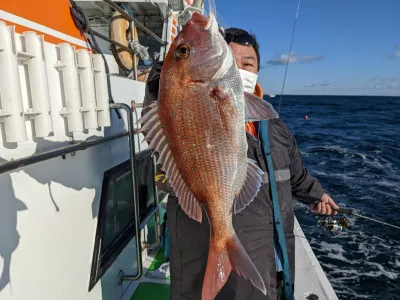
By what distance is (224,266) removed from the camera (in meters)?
1.58

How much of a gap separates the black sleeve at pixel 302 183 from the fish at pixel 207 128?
974 millimetres

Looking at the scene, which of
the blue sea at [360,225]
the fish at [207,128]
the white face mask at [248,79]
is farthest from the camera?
the blue sea at [360,225]

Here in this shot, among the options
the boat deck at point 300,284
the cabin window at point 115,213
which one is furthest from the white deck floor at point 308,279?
the cabin window at point 115,213

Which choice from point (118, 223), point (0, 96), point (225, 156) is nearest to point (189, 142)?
point (225, 156)

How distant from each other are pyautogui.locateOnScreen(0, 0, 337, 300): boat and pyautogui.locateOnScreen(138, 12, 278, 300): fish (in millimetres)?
657

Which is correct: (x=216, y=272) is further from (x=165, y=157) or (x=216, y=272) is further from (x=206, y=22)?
(x=206, y=22)

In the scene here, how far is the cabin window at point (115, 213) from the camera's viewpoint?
101 inches

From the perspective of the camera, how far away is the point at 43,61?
5.29 feet

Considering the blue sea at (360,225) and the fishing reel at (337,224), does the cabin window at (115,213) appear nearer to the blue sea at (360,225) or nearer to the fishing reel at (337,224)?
the fishing reel at (337,224)

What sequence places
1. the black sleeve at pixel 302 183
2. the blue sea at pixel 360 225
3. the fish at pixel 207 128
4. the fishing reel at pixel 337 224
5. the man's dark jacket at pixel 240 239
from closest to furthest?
the fish at pixel 207 128
the man's dark jacket at pixel 240 239
the black sleeve at pixel 302 183
the fishing reel at pixel 337 224
the blue sea at pixel 360 225

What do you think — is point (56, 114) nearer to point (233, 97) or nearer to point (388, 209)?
point (233, 97)

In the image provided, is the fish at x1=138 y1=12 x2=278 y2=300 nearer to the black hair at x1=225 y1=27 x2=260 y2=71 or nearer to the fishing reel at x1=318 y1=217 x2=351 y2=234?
the black hair at x1=225 y1=27 x2=260 y2=71

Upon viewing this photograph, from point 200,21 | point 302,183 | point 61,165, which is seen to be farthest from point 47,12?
point 302,183

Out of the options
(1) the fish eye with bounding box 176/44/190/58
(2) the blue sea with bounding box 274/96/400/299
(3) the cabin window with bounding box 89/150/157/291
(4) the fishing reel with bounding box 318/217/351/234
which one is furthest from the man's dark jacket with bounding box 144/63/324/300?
(2) the blue sea with bounding box 274/96/400/299
